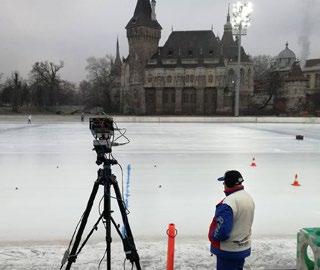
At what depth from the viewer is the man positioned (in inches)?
130

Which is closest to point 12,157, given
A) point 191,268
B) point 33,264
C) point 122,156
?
point 122,156

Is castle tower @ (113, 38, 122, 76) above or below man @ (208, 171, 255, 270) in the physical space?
above

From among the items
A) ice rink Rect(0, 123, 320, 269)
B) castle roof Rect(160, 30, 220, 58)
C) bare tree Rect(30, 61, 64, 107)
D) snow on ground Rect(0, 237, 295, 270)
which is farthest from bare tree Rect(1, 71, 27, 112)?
snow on ground Rect(0, 237, 295, 270)

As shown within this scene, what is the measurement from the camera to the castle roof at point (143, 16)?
80625 mm

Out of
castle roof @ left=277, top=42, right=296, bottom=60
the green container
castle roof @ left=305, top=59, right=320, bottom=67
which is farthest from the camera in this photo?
castle roof @ left=305, top=59, right=320, bottom=67

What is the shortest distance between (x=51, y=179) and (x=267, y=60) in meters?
104

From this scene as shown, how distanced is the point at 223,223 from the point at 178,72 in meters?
79.5

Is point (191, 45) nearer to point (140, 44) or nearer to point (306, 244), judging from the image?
point (140, 44)

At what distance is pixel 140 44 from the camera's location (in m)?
81.1

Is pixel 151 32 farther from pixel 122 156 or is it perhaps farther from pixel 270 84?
pixel 122 156

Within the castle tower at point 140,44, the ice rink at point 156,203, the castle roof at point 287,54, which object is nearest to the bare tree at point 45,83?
the castle tower at point 140,44

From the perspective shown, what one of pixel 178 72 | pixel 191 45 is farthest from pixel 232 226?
pixel 191 45

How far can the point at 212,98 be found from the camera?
260 ft

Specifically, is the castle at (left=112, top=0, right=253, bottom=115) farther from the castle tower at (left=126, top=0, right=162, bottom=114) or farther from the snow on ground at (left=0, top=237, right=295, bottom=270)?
the snow on ground at (left=0, top=237, right=295, bottom=270)
